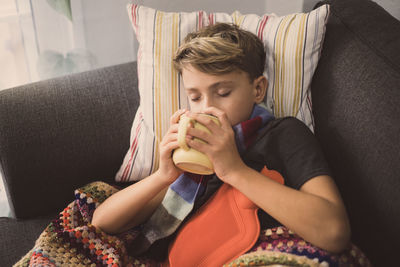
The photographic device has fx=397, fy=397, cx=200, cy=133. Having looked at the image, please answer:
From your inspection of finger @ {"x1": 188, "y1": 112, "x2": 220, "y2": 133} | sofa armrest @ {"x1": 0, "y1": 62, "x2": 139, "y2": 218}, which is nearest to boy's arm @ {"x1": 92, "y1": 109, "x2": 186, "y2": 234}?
finger @ {"x1": 188, "y1": 112, "x2": 220, "y2": 133}

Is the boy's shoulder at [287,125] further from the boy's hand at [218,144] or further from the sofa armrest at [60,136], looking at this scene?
the sofa armrest at [60,136]

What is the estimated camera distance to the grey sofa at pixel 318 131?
3.02ft

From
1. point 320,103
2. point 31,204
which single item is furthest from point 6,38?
point 320,103

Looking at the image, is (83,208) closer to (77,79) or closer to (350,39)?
(77,79)

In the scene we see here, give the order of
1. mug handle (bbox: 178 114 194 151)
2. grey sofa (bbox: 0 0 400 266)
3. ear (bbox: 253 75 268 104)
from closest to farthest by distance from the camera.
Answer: mug handle (bbox: 178 114 194 151), grey sofa (bbox: 0 0 400 266), ear (bbox: 253 75 268 104)

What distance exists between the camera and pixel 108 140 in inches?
49.0

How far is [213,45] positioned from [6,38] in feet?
2.80

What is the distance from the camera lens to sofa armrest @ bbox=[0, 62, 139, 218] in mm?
1164

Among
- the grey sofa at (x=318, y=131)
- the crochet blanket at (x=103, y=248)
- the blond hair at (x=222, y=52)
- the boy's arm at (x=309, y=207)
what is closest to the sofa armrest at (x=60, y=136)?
the grey sofa at (x=318, y=131)

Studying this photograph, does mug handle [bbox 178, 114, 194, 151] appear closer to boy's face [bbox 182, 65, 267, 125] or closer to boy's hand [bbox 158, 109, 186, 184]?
boy's hand [bbox 158, 109, 186, 184]

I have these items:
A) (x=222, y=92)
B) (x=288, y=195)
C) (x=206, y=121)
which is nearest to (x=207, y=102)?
(x=222, y=92)

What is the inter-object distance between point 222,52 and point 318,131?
1.27 feet

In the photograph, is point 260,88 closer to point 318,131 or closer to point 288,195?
point 318,131

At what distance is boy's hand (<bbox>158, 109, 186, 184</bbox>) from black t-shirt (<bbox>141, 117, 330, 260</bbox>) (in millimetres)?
115
